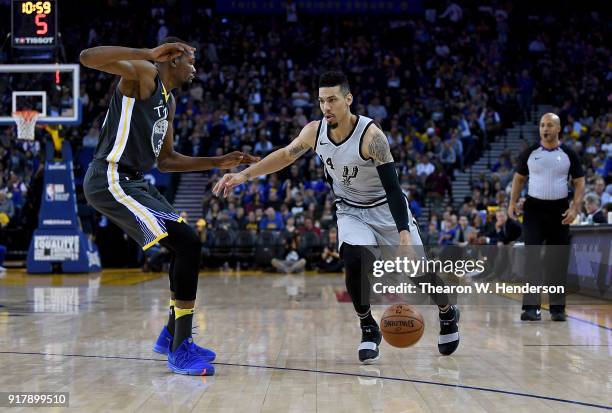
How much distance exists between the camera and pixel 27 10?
47.4ft

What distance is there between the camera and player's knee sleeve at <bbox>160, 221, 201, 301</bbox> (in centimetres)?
497

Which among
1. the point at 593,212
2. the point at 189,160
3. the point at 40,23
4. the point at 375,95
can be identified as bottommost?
the point at 593,212

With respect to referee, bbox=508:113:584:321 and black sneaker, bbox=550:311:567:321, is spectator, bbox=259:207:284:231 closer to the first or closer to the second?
referee, bbox=508:113:584:321

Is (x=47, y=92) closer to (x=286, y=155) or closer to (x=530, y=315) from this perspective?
(x=530, y=315)

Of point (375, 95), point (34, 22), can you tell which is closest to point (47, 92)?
point (34, 22)

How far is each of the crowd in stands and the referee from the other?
6531mm

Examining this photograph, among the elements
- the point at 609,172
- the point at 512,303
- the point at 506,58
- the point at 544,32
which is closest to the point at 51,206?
the point at 512,303

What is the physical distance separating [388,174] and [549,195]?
337cm

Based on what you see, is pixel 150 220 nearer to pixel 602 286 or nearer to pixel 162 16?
pixel 602 286

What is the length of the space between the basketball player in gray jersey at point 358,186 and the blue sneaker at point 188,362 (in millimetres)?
1038

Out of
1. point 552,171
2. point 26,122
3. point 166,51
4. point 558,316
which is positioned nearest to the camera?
point 166,51

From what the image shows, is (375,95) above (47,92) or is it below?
above

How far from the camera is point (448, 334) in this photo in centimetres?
566

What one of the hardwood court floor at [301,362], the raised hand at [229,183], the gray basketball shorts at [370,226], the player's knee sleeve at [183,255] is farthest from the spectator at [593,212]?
the player's knee sleeve at [183,255]
